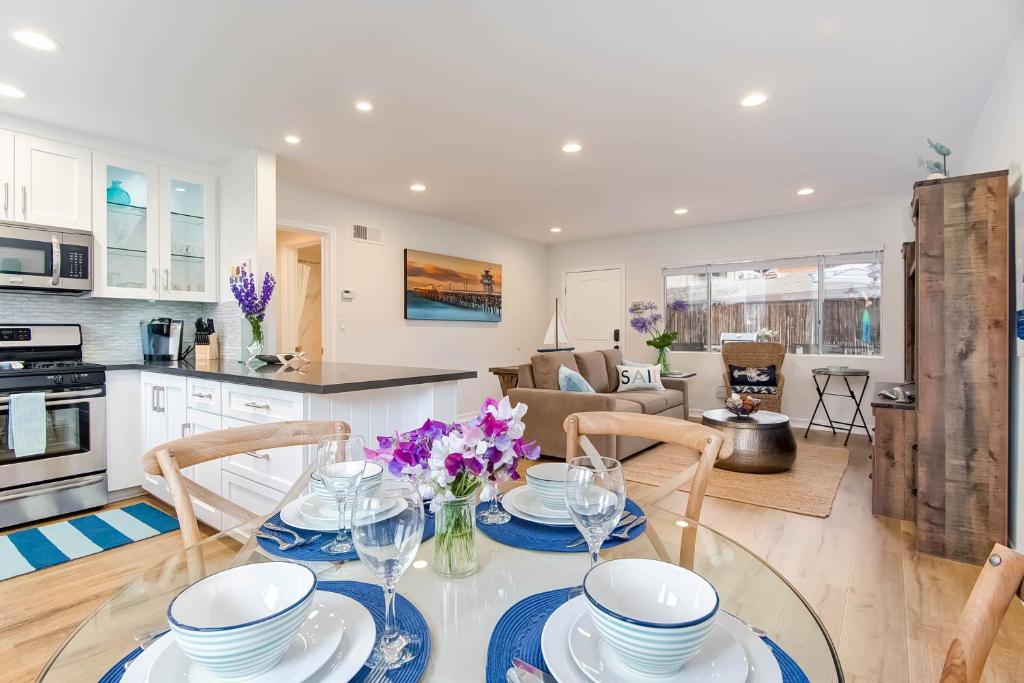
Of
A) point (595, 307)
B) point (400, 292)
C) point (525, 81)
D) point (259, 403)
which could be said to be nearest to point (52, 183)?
point (259, 403)

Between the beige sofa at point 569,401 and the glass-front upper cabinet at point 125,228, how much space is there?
284 cm

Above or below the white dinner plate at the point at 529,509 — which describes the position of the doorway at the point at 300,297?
above

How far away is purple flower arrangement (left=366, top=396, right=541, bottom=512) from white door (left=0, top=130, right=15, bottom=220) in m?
3.49

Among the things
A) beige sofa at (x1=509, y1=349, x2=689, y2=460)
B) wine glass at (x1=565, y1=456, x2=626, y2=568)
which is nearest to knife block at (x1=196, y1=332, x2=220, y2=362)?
beige sofa at (x1=509, y1=349, x2=689, y2=460)

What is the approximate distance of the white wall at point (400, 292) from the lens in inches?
187

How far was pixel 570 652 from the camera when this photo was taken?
1.99ft

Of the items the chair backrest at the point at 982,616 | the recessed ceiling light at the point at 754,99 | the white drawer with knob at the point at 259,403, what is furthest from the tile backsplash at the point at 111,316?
the chair backrest at the point at 982,616

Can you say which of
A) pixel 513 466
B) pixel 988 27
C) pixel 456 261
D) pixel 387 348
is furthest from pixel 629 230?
pixel 513 466

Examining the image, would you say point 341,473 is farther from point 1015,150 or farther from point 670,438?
point 1015,150

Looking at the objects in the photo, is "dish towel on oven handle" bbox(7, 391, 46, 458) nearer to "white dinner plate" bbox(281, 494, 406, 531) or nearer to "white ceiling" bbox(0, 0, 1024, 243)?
"white ceiling" bbox(0, 0, 1024, 243)

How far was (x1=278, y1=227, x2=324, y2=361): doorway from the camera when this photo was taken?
6.05 metres

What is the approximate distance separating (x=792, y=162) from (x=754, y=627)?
407 centimetres

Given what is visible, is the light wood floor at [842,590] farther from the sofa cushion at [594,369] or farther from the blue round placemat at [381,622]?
the sofa cushion at [594,369]

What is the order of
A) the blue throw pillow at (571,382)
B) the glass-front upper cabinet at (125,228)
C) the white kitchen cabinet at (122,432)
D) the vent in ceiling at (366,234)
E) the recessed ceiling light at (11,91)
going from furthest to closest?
the vent in ceiling at (366,234)
the blue throw pillow at (571,382)
the glass-front upper cabinet at (125,228)
the white kitchen cabinet at (122,432)
the recessed ceiling light at (11,91)
